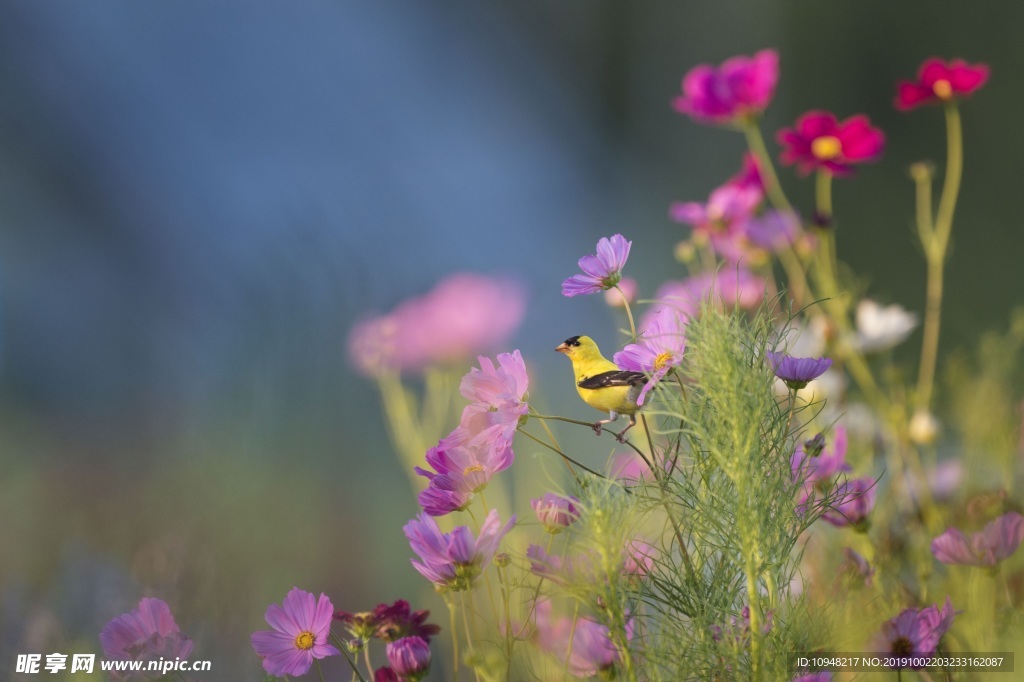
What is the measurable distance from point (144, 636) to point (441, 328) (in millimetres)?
350

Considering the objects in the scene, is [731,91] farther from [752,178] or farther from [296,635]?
[296,635]

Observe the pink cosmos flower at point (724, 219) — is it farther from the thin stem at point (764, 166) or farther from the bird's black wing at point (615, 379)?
the bird's black wing at point (615, 379)

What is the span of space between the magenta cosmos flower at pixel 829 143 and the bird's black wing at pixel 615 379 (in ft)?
1.39

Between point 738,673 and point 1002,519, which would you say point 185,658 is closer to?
point 738,673

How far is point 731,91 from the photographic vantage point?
718 millimetres

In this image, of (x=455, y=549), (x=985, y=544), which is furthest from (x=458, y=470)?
(x=985, y=544)

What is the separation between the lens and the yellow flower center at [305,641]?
0.33 metres

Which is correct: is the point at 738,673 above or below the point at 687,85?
below

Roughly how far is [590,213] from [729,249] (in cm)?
166

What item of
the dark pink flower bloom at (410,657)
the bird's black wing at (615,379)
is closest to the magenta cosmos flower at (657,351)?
the bird's black wing at (615,379)

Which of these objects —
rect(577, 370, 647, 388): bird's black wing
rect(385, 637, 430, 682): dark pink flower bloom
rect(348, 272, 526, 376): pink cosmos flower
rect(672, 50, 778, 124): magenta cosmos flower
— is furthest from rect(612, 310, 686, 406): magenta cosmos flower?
rect(672, 50, 778, 124): magenta cosmos flower

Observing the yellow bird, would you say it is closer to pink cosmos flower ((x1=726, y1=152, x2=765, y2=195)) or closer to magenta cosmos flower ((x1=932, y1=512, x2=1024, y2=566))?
magenta cosmos flower ((x1=932, y1=512, x2=1024, y2=566))

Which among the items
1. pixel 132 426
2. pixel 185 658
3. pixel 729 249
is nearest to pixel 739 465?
pixel 185 658

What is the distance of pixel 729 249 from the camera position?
27.4 inches
